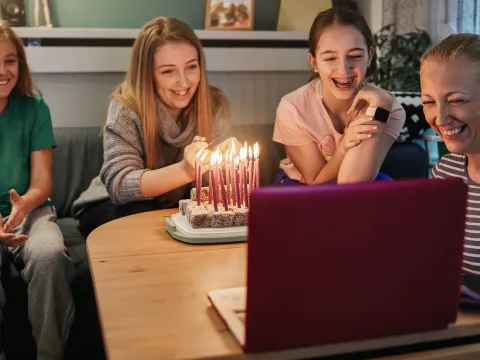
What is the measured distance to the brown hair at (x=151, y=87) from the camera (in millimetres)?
2121

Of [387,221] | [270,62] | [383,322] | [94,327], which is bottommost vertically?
[94,327]

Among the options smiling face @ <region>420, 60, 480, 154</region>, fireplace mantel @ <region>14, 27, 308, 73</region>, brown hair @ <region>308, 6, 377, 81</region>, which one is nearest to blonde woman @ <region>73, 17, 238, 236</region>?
brown hair @ <region>308, 6, 377, 81</region>

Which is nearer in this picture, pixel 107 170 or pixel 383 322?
pixel 383 322

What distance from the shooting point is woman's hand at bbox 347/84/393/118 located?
75.6 inches

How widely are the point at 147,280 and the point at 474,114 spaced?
0.72 m

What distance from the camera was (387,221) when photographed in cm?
81

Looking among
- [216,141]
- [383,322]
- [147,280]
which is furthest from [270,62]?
[383,322]

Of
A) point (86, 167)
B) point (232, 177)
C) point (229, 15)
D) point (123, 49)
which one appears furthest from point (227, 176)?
point (229, 15)

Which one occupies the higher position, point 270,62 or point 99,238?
point 270,62

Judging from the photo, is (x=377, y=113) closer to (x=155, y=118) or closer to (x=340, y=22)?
(x=340, y=22)

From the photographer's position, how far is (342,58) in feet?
6.49

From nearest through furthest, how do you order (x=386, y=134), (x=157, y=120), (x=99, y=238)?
(x=99, y=238)
(x=386, y=134)
(x=157, y=120)

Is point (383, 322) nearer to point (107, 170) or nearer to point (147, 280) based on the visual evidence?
point (147, 280)

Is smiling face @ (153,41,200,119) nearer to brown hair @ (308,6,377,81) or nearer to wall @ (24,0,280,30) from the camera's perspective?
brown hair @ (308,6,377,81)
